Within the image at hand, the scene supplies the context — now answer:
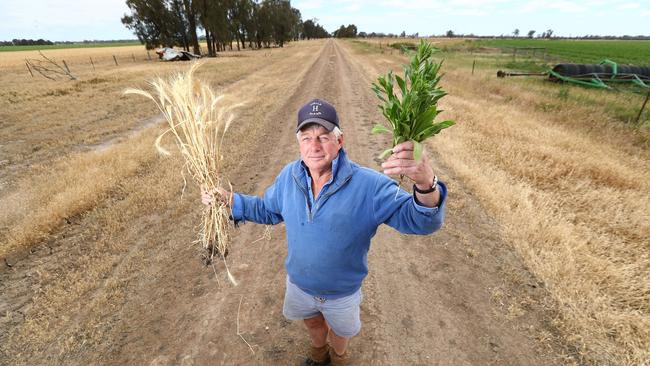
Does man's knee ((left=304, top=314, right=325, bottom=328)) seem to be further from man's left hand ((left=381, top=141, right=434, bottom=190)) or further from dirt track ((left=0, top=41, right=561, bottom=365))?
man's left hand ((left=381, top=141, right=434, bottom=190))

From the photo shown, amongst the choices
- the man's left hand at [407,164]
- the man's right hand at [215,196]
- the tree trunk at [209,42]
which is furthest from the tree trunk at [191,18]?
the man's left hand at [407,164]

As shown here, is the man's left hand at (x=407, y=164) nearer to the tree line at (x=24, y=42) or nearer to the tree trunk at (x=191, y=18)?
the tree trunk at (x=191, y=18)

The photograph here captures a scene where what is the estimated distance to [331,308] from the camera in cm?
210

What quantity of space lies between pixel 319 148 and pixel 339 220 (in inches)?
17.4

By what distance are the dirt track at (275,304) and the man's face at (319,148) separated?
186 centimetres

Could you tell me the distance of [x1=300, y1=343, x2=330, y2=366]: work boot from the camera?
2.60m

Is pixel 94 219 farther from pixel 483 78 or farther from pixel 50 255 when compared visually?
pixel 483 78

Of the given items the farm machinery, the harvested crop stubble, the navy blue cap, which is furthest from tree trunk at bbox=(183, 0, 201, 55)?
the navy blue cap

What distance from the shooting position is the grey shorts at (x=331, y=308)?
2092 mm

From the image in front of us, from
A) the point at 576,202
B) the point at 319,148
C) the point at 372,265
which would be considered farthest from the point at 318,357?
the point at 576,202

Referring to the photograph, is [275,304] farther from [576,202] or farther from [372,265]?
[576,202]

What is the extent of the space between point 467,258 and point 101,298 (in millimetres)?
4187

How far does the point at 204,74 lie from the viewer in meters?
18.5

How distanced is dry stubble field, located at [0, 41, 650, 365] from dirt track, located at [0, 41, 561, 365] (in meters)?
0.02
